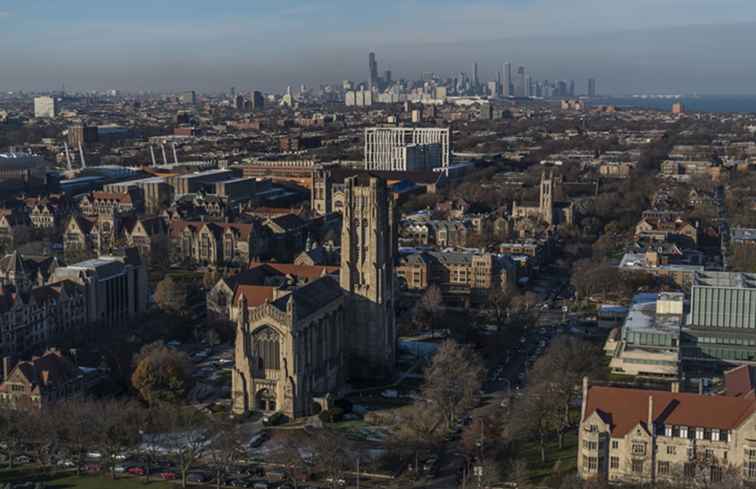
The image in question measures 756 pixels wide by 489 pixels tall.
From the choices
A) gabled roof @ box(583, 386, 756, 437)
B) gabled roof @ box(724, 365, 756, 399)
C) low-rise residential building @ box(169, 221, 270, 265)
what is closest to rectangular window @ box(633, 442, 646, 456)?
gabled roof @ box(583, 386, 756, 437)

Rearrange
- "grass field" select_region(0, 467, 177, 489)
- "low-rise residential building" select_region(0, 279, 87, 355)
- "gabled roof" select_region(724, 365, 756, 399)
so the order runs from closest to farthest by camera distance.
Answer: "grass field" select_region(0, 467, 177, 489) < "gabled roof" select_region(724, 365, 756, 399) < "low-rise residential building" select_region(0, 279, 87, 355)

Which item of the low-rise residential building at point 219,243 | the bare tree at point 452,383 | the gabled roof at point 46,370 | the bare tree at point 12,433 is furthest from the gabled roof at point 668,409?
the low-rise residential building at point 219,243

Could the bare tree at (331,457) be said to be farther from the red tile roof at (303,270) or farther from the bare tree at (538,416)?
the red tile roof at (303,270)

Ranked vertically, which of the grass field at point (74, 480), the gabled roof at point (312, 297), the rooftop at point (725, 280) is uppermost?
the gabled roof at point (312, 297)

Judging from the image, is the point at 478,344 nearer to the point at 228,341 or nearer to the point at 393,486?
the point at 228,341

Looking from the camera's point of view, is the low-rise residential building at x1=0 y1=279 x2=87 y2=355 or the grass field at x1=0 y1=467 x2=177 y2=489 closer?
the grass field at x1=0 y1=467 x2=177 y2=489

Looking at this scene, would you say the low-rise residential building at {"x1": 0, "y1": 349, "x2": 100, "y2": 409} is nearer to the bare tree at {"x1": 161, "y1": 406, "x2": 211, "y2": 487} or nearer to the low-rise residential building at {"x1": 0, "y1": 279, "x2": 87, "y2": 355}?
the bare tree at {"x1": 161, "y1": 406, "x2": 211, "y2": 487}
